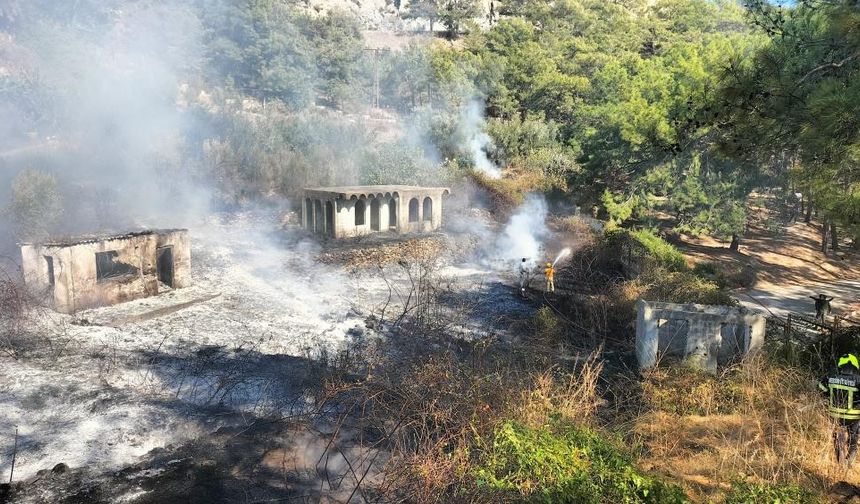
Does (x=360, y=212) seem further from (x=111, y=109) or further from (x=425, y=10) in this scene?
(x=425, y=10)

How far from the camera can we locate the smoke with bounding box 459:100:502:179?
32.5 metres

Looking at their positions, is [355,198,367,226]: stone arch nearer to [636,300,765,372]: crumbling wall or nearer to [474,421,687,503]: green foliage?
[636,300,765,372]: crumbling wall

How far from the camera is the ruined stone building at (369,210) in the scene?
20.1m

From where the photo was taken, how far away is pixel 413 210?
23094 millimetres

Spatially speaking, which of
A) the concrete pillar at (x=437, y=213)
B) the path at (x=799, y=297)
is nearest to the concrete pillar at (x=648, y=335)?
the path at (x=799, y=297)

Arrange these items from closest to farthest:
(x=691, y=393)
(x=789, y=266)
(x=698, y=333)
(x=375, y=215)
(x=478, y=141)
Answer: (x=691, y=393) → (x=698, y=333) → (x=375, y=215) → (x=789, y=266) → (x=478, y=141)

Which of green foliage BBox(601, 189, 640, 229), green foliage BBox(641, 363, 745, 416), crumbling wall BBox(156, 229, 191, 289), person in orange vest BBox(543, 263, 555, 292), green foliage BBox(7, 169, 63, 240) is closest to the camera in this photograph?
green foliage BBox(641, 363, 745, 416)

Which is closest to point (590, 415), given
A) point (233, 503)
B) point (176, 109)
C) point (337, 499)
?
point (337, 499)

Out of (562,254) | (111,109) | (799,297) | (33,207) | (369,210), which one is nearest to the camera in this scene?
(33,207)

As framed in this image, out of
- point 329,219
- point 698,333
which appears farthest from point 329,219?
point 698,333

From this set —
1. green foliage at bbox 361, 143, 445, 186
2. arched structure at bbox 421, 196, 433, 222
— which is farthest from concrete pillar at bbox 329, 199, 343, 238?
green foliage at bbox 361, 143, 445, 186

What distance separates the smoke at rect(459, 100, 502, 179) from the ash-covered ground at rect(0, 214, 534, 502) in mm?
15717

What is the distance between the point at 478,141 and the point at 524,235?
513 inches

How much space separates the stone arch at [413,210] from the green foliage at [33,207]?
39.3 feet
